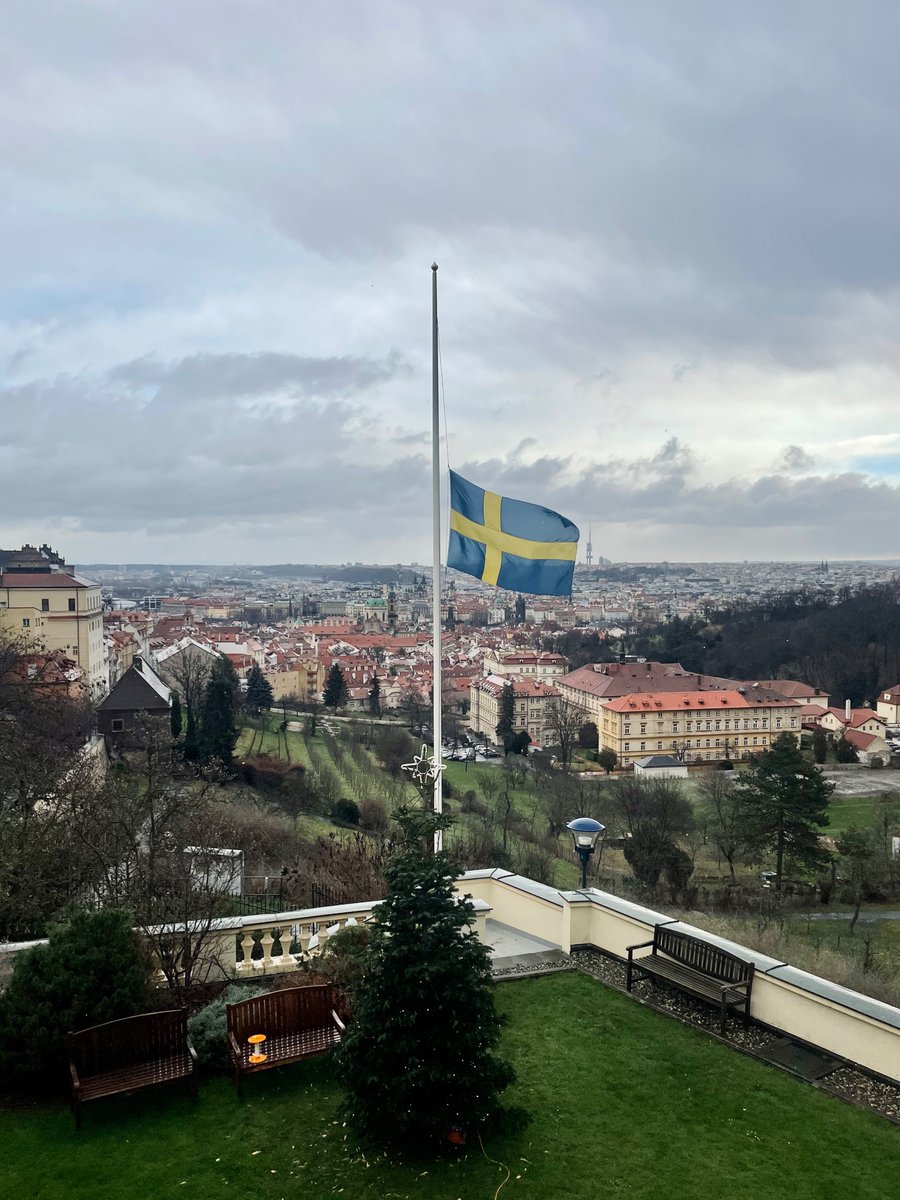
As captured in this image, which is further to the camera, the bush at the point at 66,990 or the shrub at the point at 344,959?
the shrub at the point at 344,959

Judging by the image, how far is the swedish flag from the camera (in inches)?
323

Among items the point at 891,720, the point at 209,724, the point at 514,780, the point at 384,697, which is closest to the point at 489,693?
the point at 384,697

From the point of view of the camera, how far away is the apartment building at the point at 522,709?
214 ft

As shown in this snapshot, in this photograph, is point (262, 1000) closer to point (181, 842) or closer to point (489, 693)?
point (181, 842)

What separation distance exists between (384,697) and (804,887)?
46799 millimetres

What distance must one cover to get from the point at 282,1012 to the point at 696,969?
3296 mm

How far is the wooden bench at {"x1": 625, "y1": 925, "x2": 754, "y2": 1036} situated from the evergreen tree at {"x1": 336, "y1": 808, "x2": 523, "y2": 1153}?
2.42m

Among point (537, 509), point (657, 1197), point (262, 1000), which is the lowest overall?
point (657, 1197)

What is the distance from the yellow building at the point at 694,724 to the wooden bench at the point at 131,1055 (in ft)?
187

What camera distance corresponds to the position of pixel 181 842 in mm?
8867

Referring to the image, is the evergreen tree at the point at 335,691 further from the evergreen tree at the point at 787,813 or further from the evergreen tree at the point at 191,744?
the evergreen tree at the point at 787,813

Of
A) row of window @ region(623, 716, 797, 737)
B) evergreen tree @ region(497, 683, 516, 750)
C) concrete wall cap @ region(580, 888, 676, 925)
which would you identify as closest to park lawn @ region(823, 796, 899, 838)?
row of window @ region(623, 716, 797, 737)

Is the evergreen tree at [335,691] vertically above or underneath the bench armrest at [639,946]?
underneath

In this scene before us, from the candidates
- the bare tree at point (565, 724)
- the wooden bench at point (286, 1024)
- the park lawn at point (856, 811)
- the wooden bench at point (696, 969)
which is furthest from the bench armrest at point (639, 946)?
the bare tree at point (565, 724)
